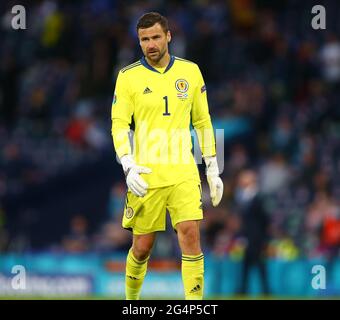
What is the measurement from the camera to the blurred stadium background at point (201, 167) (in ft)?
57.4

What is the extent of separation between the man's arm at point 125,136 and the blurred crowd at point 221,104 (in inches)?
281

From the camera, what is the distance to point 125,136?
9164 millimetres

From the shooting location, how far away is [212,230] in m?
18.1

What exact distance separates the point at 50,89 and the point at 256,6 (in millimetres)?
4380

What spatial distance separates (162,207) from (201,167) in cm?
895

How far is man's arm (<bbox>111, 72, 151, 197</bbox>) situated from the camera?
891cm

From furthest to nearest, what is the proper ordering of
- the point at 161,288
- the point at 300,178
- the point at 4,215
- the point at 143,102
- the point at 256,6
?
the point at 256,6 → the point at 4,215 → the point at 300,178 → the point at 161,288 → the point at 143,102

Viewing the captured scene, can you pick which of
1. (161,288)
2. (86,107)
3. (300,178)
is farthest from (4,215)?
(300,178)

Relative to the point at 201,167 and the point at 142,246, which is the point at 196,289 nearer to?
the point at 142,246

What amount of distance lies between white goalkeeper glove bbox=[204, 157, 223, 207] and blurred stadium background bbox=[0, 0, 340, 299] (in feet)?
22.6

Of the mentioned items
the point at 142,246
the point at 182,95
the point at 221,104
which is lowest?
the point at 142,246

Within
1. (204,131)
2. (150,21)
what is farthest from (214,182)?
(150,21)

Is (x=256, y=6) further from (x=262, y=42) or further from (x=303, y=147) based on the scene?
(x=303, y=147)

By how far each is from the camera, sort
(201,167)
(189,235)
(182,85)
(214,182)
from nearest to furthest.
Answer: (189,235)
(182,85)
(214,182)
(201,167)
